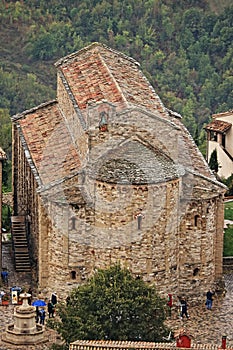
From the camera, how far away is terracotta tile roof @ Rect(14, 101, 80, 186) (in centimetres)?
6544

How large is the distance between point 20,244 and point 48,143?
563cm

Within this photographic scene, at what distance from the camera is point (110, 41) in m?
158

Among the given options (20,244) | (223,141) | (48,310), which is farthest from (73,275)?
(223,141)

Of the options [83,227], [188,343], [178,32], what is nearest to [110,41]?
[178,32]

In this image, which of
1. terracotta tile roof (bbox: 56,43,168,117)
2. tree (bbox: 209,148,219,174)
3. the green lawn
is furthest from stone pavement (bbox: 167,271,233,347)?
tree (bbox: 209,148,219,174)

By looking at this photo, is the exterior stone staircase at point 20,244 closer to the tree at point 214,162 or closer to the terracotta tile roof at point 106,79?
the terracotta tile roof at point 106,79

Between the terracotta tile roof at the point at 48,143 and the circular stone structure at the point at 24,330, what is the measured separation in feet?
27.3

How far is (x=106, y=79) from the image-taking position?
67.3 metres

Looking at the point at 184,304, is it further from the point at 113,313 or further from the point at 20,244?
the point at 20,244

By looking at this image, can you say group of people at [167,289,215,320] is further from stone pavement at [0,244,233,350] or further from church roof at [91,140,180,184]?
church roof at [91,140,180,184]

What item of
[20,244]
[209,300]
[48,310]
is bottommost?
[48,310]

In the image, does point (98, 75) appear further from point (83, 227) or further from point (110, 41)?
point (110, 41)

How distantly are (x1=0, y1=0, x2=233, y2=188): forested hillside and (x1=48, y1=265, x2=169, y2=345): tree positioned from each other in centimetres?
8181

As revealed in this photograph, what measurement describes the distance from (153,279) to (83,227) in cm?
388
